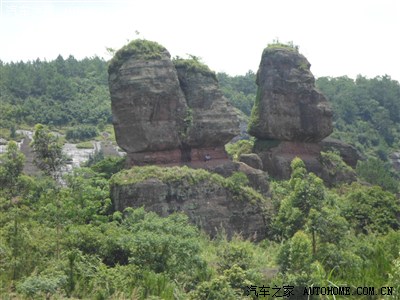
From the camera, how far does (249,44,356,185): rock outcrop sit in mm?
29141

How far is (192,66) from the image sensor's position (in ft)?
84.8

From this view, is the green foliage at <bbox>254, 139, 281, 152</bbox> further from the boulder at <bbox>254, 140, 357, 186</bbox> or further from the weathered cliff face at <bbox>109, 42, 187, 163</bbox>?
the weathered cliff face at <bbox>109, 42, 187, 163</bbox>

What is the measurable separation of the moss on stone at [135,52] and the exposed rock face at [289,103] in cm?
746

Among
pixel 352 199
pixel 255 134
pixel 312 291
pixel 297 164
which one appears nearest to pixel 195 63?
pixel 255 134

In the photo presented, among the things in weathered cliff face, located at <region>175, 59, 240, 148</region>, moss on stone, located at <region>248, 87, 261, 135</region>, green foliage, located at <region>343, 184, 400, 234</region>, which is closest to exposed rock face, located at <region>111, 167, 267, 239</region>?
weathered cliff face, located at <region>175, 59, 240, 148</region>

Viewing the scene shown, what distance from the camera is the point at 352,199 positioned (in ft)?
69.3

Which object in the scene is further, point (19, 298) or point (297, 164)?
point (297, 164)

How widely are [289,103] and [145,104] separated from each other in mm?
9236

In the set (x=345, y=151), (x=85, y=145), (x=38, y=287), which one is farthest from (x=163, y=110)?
(x=85, y=145)

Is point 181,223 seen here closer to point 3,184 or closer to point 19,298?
point 19,298

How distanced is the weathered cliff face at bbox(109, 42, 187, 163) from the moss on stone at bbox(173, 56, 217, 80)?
1515 millimetres

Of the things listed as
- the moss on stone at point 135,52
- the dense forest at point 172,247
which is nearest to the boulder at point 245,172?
the dense forest at point 172,247

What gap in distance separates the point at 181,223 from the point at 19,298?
6.14 m

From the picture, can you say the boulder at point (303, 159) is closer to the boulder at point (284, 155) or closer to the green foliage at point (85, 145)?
the boulder at point (284, 155)
